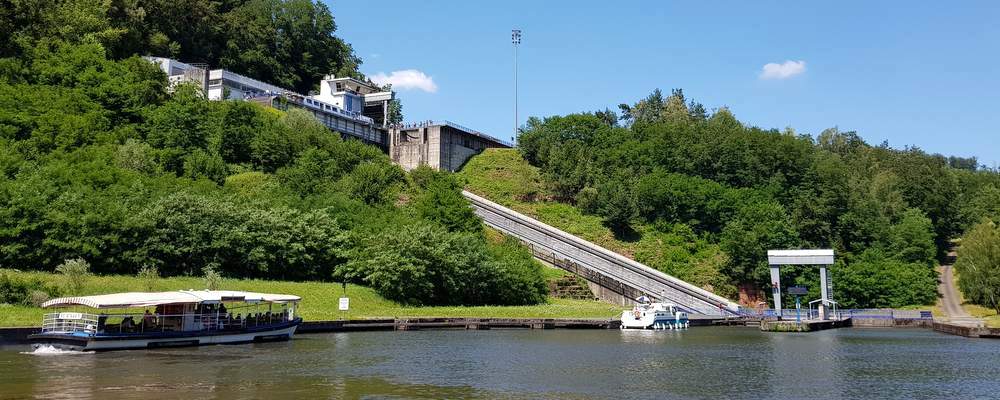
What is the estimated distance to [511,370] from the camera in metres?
36.0

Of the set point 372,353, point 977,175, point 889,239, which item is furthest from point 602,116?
point 372,353

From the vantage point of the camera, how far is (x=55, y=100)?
266 feet

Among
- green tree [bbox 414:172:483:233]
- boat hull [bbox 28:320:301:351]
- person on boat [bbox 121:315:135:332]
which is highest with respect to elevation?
green tree [bbox 414:172:483:233]

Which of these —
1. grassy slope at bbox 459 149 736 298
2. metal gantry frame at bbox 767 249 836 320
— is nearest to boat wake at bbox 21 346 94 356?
metal gantry frame at bbox 767 249 836 320

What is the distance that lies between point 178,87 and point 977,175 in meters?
140

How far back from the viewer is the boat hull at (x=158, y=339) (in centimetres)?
3972

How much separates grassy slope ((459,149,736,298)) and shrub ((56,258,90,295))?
173ft

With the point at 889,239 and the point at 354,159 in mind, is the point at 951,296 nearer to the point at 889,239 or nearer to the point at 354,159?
the point at 889,239

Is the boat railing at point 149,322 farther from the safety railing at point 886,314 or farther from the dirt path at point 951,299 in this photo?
the dirt path at point 951,299

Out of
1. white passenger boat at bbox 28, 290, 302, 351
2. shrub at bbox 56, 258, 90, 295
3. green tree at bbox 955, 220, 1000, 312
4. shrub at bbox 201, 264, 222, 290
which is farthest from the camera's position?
green tree at bbox 955, 220, 1000, 312

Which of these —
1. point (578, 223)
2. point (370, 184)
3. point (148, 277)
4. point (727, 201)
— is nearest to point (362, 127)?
point (370, 184)

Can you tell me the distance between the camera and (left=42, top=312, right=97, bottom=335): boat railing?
133ft

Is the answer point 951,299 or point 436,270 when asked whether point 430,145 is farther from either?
point 951,299

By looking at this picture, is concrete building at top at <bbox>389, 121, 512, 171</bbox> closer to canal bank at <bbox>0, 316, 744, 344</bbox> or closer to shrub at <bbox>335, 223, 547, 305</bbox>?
shrub at <bbox>335, 223, 547, 305</bbox>
